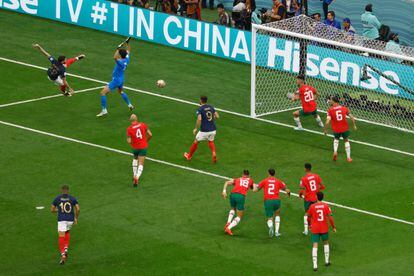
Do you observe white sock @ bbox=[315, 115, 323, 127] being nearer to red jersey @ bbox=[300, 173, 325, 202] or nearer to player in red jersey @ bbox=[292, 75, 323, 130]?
player in red jersey @ bbox=[292, 75, 323, 130]

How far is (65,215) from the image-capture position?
34.3m

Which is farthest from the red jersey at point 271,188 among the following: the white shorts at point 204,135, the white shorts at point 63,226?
the white shorts at point 204,135

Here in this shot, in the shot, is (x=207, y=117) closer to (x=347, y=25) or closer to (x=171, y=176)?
(x=171, y=176)

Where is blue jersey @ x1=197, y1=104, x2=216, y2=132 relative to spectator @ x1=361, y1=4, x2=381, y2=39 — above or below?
below

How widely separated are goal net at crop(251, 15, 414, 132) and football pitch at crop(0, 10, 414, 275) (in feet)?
2.81

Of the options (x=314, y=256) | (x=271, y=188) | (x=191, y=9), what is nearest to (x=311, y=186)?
(x=271, y=188)

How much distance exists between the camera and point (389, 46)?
48.0 meters

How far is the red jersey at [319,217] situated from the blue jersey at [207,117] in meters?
8.19

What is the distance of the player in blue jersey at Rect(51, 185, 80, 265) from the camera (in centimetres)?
3428

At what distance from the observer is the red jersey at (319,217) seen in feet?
111

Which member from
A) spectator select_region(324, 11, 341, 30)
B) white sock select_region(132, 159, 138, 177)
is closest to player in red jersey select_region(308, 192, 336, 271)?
white sock select_region(132, 159, 138, 177)

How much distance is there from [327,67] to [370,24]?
439 centimetres

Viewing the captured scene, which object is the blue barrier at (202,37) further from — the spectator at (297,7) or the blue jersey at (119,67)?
the blue jersey at (119,67)

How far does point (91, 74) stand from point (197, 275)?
64.6 ft
